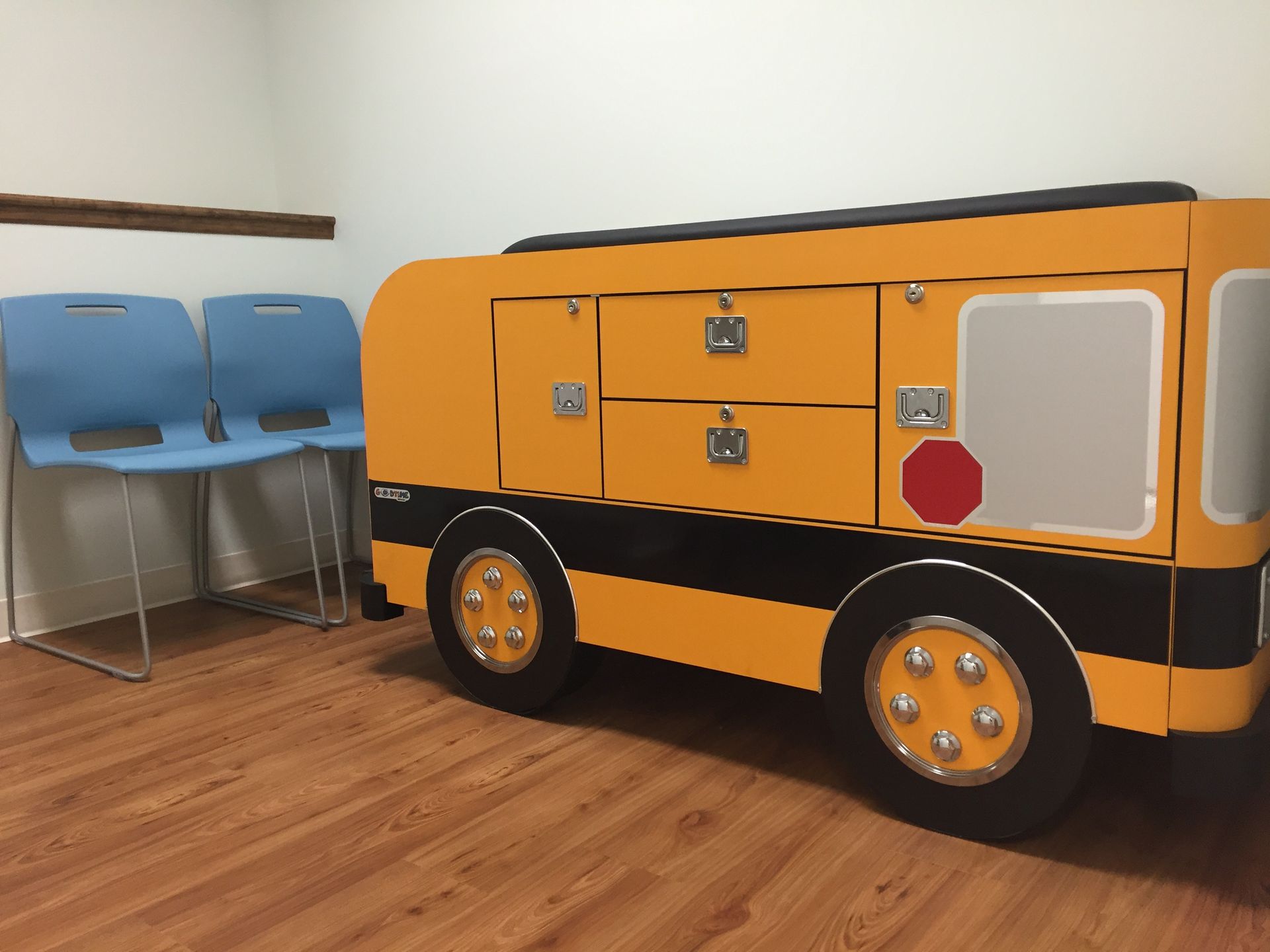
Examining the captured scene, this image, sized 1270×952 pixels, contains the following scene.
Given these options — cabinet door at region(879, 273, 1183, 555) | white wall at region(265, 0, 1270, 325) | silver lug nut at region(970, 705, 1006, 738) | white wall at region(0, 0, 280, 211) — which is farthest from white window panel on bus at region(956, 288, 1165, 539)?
white wall at region(0, 0, 280, 211)

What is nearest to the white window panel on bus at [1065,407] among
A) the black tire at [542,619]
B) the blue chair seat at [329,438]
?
the black tire at [542,619]

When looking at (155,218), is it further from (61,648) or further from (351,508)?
(61,648)

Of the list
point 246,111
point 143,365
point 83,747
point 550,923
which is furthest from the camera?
point 246,111

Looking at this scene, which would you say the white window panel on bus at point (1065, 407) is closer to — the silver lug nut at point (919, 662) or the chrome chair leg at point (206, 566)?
the silver lug nut at point (919, 662)

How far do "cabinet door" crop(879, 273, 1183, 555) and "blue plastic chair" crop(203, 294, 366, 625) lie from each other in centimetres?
155

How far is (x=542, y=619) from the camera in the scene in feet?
5.90

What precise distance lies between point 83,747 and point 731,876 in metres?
1.25

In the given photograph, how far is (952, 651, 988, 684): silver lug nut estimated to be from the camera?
1319 mm

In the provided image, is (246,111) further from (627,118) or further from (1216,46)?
(1216,46)

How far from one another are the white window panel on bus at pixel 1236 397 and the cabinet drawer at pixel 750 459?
1.36ft

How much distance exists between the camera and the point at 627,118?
2258 mm

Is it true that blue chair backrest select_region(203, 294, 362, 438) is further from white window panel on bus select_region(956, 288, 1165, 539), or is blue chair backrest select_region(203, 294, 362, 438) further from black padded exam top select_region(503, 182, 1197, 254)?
white window panel on bus select_region(956, 288, 1165, 539)

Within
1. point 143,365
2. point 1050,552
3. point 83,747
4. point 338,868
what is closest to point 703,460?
point 1050,552

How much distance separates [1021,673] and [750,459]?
49cm
